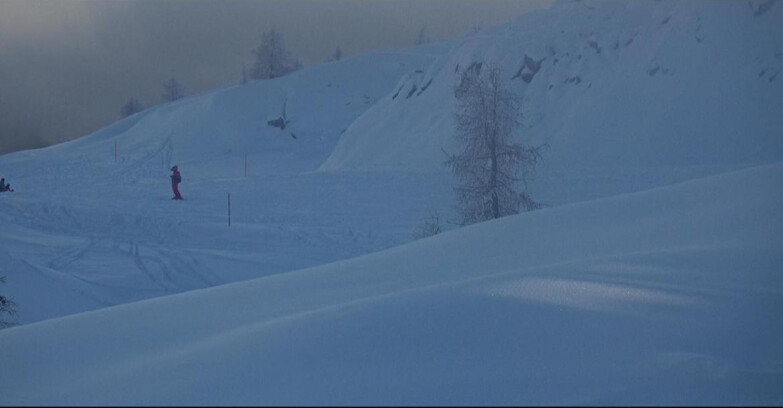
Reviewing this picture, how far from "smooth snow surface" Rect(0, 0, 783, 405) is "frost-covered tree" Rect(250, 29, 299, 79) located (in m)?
42.2

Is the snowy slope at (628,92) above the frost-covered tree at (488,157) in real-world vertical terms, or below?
above

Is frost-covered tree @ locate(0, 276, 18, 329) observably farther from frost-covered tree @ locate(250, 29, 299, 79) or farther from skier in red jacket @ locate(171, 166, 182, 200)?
frost-covered tree @ locate(250, 29, 299, 79)

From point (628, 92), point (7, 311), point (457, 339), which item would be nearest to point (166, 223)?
point (7, 311)

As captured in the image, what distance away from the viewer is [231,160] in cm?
4694

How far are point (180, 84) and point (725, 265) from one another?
9824 centimetres

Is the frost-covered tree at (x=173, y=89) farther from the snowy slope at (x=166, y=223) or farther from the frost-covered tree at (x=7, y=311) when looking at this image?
the frost-covered tree at (x=7, y=311)

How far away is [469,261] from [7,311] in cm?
688

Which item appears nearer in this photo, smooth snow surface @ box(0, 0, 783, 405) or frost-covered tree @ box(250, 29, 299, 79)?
smooth snow surface @ box(0, 0, 783, 405)

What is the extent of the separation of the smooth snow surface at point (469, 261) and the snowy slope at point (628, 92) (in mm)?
124

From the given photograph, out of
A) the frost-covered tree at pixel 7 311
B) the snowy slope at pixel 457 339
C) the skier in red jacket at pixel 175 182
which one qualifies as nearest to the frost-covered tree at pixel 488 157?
the frost-covered tree at pixel 7 311

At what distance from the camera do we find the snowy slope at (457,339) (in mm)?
2766

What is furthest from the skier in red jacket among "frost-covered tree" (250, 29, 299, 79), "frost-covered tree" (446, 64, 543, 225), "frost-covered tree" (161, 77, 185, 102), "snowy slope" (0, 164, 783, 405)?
"frost-covered tree" (161, 77, 185, 102)

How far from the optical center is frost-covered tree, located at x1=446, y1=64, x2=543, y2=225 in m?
16.0

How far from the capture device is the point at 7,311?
8805 mm
